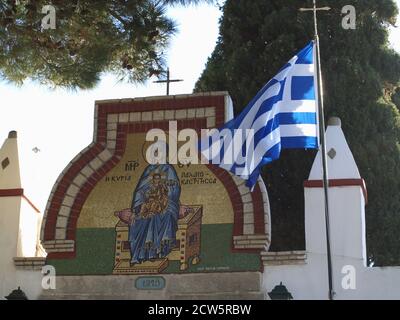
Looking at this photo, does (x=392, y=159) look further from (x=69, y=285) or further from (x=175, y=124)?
(x=69, y=285)

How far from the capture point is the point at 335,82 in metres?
13.7

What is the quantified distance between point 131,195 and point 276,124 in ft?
8.92

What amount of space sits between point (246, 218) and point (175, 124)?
1713 millimetres

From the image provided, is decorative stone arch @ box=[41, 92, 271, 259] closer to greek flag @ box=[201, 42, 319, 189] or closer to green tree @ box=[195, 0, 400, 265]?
greek flag @ box=[201, 42, 319, 189]

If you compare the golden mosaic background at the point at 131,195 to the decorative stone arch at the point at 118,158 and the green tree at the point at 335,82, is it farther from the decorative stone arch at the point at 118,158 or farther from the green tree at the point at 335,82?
the green tree at the point at 335,82

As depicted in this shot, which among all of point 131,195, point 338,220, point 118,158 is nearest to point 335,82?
point 338,220

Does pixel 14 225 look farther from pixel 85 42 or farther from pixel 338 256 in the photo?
pixel 338 256

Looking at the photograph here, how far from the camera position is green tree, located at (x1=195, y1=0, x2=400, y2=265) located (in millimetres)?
13039

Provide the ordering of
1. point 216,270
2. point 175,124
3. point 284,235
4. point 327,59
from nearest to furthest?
point 216,270, point 175,124, point 284,235, point 327,59

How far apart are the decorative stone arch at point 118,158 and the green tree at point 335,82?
3.21 meters

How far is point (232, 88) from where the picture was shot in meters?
14.3

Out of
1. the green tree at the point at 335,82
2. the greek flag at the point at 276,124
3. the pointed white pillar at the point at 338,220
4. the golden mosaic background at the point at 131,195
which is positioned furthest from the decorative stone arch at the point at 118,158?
the green tree at the point at 335,82

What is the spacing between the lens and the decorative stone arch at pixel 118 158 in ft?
32.8

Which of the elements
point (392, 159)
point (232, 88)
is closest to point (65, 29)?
point (232, 88)
